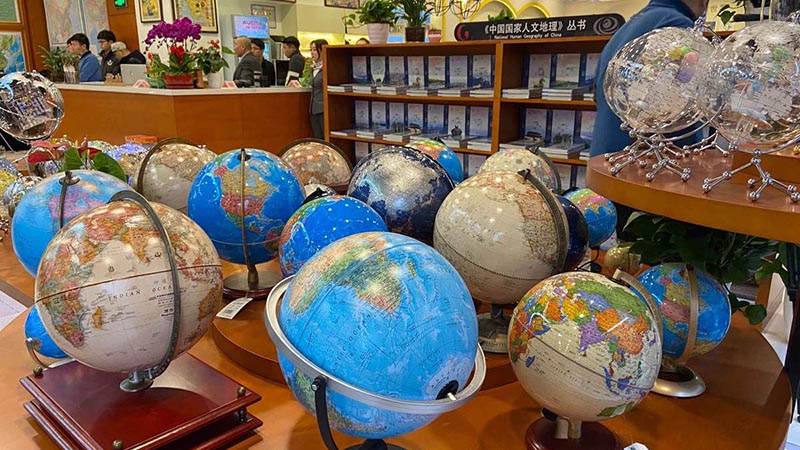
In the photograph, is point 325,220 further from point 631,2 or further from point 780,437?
point 631,2

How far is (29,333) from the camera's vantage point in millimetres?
1492

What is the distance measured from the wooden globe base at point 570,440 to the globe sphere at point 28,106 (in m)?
2.79

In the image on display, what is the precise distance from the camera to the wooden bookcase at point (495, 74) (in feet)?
14.4

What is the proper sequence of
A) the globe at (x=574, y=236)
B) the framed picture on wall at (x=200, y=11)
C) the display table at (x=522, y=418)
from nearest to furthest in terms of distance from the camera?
the display table at (x=522, y=418) → the globe at (x=574, y=236) → the framed picture on wall at (x=200, y=11)

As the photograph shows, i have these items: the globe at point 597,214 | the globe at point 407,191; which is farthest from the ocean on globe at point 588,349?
the globe at point 597,214

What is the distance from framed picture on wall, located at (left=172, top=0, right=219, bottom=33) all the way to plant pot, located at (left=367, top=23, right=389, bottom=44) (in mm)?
4104

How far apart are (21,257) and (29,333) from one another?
1.14 feet

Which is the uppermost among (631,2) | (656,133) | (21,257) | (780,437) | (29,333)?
(631,2)

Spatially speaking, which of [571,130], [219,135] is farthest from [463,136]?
[219,135]

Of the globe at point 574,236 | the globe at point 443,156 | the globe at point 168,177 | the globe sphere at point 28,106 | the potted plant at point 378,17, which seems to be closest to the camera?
the globe at point 574,236

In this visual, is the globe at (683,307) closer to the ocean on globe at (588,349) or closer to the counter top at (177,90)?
the ocean on globe at (588,349)

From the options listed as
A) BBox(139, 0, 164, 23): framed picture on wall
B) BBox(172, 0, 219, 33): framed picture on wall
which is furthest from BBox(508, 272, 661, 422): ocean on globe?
BBox(139, 0, 164, 23): framed picture on wall

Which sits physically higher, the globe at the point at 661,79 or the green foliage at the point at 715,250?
the globe at the point at 661,79

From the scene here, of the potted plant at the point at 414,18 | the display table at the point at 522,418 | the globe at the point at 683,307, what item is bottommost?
the display table at the point at 522,418
